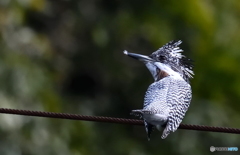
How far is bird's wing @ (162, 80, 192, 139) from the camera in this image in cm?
591

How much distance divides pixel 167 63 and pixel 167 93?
2.84 ft

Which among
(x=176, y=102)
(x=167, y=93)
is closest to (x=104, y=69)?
(x=167, y=93)

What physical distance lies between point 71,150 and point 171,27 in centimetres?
260

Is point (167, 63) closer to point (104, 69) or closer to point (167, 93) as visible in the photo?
point (167, 93)

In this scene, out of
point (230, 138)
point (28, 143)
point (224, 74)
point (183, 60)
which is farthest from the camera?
point (230, 138)

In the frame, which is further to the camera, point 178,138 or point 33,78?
point 178,138

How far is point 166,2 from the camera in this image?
10305mm

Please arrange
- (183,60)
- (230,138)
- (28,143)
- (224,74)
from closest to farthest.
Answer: (183,60)
(28,143)
(224,74)
(230,138)

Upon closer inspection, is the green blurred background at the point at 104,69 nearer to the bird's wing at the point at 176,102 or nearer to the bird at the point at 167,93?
the bird at the point at 167,93

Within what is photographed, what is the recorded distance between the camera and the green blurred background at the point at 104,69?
26.8 feet

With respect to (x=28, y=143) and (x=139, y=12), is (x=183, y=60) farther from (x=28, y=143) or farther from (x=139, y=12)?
(x=139, y=12)

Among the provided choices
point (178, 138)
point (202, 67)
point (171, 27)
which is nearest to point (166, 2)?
point (171, 27)

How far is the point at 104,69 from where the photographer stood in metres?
11.6

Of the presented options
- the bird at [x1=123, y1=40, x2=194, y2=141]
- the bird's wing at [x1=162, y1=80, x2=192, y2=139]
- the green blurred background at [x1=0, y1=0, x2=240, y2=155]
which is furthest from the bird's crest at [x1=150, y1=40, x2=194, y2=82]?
the green blurred background at [x1=0, y1=0, x2=240, y2=155]
